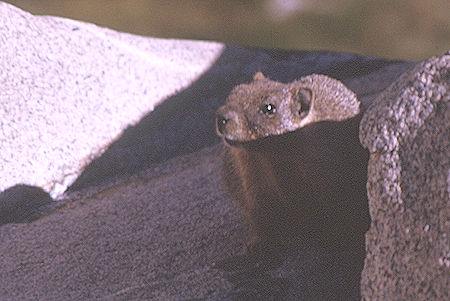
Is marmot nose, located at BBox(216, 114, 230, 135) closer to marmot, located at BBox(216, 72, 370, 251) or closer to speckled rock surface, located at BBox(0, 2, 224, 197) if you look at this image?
marmot, located at BBox(216, 72, 370, 251)

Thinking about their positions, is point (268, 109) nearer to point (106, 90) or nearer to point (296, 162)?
point (296, 162)

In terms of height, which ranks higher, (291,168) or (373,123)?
(373,123)

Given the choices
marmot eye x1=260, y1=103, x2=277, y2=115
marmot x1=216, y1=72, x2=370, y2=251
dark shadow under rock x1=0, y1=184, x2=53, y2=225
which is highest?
marmot eye x1=260, y1=103, x2=277, y2=115

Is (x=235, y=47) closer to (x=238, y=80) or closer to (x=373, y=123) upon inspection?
(x=238, y=80)

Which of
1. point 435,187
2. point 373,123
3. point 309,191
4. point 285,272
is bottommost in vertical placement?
point 285,272

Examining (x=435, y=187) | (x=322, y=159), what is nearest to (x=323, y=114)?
(x=322, y=159)

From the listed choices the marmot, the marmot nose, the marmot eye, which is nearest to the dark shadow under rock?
the marmot

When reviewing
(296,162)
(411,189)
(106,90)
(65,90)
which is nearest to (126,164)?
(106,90)
